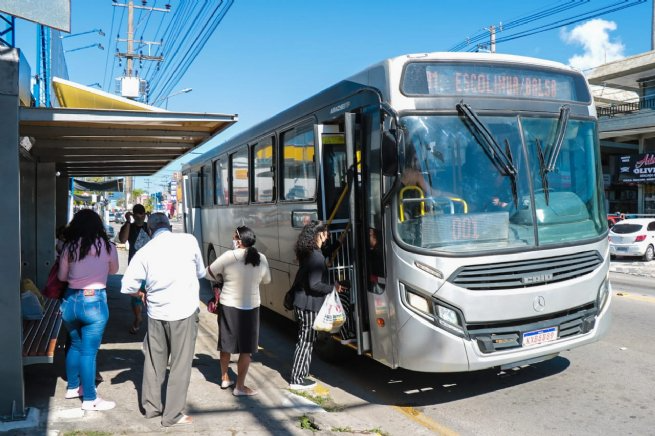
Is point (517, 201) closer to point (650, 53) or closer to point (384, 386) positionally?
point (384, 386)

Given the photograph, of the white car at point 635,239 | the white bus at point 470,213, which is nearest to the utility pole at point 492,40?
the white car at point 635,239

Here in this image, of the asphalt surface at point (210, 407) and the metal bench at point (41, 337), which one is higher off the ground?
the metal bench at point (41, 337)

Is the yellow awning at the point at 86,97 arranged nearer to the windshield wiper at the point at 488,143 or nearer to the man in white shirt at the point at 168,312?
the man in white shirt at the point at 168,312

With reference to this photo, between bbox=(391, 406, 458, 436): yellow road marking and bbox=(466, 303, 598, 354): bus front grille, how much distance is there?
0.76m

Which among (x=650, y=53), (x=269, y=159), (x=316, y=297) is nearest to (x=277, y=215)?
(x=269, y=159)

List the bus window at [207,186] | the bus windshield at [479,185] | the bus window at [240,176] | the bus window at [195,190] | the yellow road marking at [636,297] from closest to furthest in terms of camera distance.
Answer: the bus windshield at [479,185] < the bus window at [240,176] < the yellow road marking at [636,297] < the bus window at [207,186] < the bus window at [195,190]

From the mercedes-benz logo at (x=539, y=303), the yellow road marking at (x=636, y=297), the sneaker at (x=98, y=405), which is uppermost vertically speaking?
the mercedes-benz logo at (x=539, y=303)

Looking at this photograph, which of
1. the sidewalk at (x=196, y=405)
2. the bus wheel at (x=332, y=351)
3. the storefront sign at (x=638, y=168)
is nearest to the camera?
the sidewalk at (x=196, y=405)

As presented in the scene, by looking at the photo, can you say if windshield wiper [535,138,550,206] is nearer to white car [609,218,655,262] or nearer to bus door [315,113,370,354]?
bus door [315,113,370,354]

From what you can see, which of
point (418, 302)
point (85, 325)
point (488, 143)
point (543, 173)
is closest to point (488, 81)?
point (488, 143)

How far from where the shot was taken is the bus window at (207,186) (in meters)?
12.6

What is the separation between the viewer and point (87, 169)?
12844 mm

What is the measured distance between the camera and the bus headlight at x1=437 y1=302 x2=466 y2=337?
16.8 ft

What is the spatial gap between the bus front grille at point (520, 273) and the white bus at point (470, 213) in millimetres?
11
